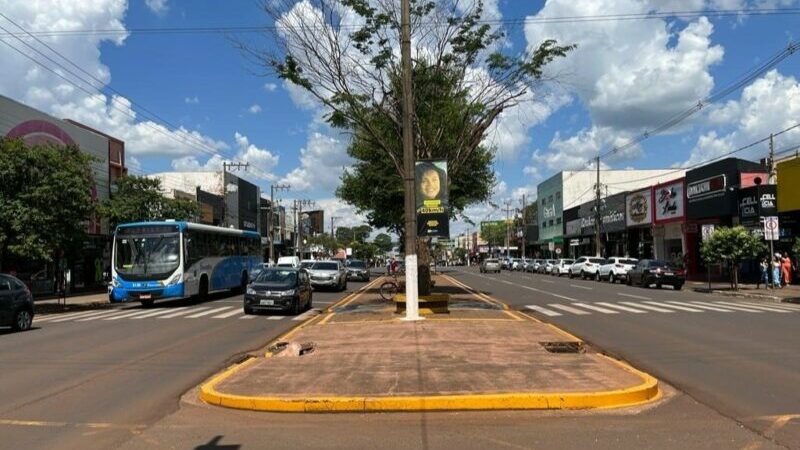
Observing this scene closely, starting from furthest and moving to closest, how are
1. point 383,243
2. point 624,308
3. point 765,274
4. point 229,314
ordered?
point 383,243 < point 765,274 < point 624,308 < point 229,314

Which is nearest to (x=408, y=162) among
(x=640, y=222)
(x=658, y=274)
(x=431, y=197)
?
(x=431, y=197)

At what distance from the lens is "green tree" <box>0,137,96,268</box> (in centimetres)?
2316

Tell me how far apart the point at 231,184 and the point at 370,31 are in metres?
53.3

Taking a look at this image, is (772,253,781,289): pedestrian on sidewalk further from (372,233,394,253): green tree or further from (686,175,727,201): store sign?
(372,233,394,253): green tree

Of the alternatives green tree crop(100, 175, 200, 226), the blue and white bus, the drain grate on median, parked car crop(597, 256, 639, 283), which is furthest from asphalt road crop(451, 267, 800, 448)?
green tree crop(100, 175, 200, 226)

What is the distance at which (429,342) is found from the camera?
13.0 m

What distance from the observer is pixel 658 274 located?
125 feet

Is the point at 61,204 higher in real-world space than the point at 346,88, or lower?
lower

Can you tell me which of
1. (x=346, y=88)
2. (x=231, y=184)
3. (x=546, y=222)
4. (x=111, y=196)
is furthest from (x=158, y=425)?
(x=546, y=222)

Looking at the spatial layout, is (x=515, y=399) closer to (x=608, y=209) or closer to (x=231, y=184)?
(x=608, y=209)

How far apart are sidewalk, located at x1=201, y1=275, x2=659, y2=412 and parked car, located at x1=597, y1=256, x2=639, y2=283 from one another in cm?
3235

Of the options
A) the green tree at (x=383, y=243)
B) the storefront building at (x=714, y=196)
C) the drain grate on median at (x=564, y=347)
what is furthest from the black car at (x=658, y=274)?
the green tree at (x=383, y=243)

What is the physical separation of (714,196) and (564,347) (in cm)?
3469

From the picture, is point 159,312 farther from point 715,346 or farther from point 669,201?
point 669,201
